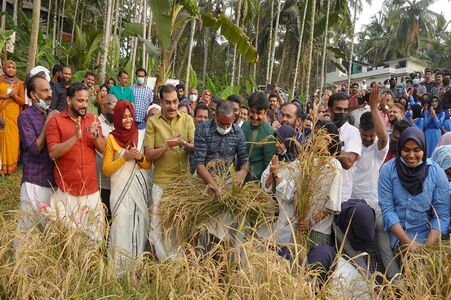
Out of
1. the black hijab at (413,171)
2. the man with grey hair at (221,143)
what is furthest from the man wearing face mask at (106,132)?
the black hijab at (413,171)

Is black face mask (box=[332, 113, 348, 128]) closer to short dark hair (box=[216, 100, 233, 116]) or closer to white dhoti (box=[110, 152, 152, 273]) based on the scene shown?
short dark hair (box=[216, 100, 233, 116])

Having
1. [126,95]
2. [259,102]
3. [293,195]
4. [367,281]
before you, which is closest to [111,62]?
[126,95]

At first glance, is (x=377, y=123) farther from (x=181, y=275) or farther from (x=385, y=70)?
(x=385, y=70)

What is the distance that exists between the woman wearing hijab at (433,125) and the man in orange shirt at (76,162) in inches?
170

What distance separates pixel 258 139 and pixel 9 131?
3.70 m

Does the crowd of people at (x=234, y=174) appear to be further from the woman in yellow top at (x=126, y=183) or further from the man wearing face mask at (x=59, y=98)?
the man wearing face mask at (x=59, y=98)

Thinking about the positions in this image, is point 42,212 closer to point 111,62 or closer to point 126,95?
point 126,95

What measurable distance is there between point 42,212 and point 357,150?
234cm

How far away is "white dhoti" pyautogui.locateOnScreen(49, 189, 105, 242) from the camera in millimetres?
3107

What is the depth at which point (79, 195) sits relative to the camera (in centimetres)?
332

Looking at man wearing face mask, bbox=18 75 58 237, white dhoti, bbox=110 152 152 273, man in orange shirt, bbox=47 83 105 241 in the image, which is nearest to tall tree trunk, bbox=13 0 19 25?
man wearing face mask, bbox=18 75 58 237

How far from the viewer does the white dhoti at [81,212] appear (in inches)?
122

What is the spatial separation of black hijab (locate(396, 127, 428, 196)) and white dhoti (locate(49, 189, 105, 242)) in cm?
210

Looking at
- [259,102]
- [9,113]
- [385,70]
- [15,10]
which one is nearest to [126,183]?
[259,102]
